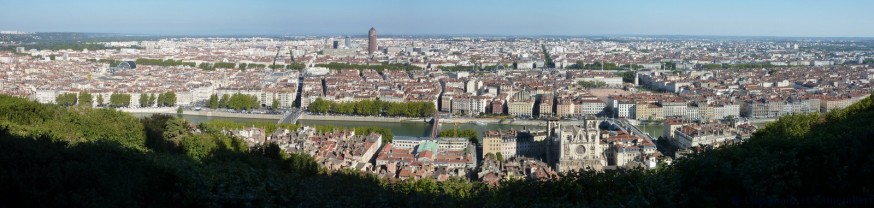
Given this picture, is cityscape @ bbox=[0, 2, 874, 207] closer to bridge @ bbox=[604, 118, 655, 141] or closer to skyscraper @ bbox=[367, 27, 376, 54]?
bridge @ bbox=[604, 118, 655, 141]

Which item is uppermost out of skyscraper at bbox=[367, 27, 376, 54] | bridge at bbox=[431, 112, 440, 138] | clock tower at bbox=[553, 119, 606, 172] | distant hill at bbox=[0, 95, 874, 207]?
skyscraper at bbox=[367, 27, 376, 54]

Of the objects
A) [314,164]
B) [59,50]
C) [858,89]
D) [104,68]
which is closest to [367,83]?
[104,68]

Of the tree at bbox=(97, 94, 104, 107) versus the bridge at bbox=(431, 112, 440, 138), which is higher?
the tree at bbox=(97, 94, 104, 107)

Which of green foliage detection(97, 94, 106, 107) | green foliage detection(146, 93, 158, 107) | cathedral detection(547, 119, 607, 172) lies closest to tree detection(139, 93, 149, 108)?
green foliage detection(146, 93, 158, 107)

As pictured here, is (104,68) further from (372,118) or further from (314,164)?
(314,164)

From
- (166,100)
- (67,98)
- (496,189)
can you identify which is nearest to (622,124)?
(166,100)

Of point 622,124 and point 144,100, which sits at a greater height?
point 144,100

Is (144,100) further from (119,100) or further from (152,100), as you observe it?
(119,100)
